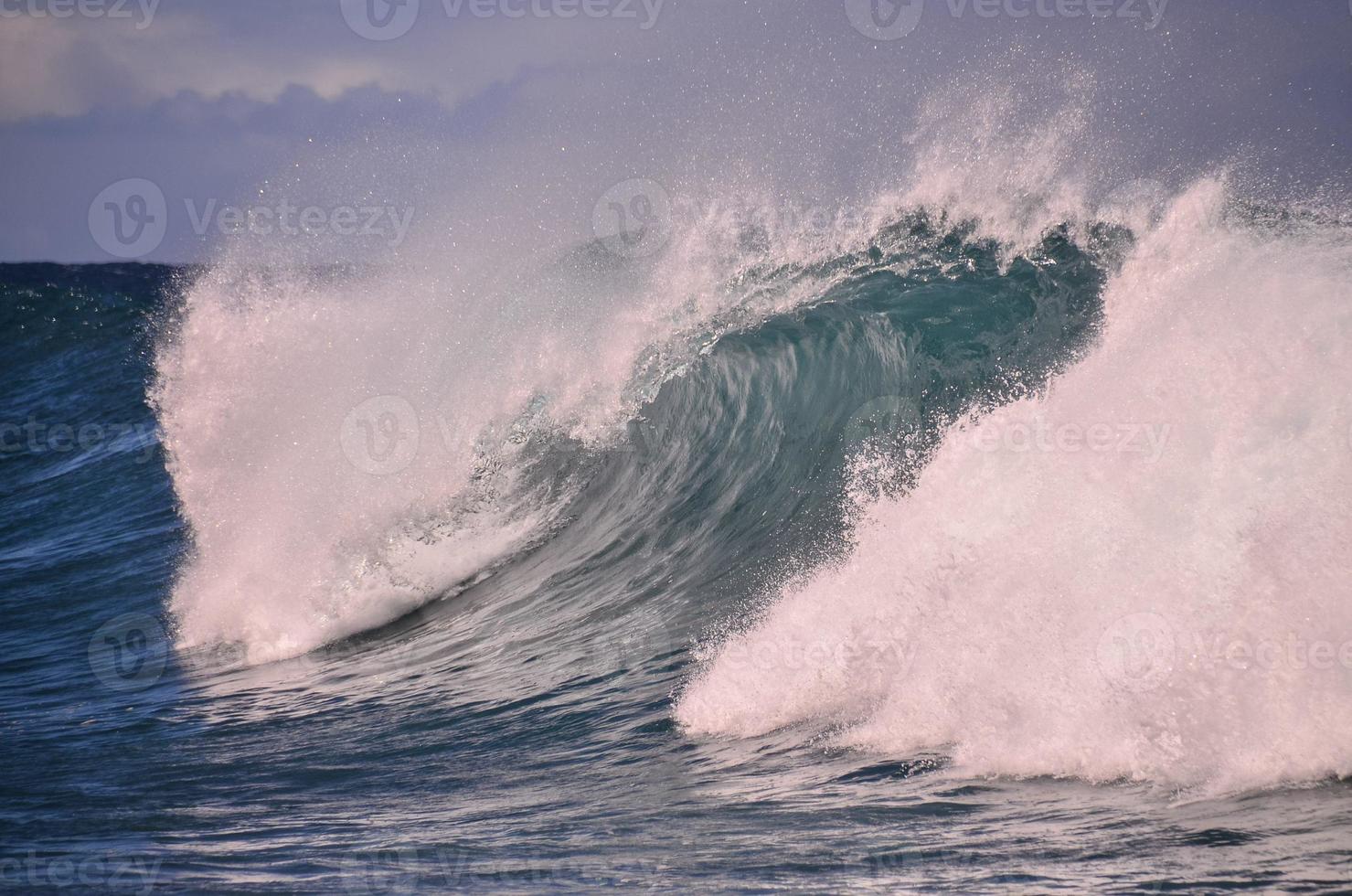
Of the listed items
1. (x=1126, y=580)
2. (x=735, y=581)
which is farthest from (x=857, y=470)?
(x=1126, y=580)

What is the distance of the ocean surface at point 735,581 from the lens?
14.3 ft

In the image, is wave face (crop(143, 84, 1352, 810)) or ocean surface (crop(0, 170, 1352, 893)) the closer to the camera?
ocean surface (crop(0, 170, 1352, 893))

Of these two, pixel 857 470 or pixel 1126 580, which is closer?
pixel 1126 580

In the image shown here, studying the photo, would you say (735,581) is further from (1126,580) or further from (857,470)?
(1126,580)

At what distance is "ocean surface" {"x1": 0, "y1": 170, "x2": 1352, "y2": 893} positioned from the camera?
435 cm

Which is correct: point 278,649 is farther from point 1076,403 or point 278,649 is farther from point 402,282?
point 1076,403

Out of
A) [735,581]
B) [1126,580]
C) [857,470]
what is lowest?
[1126,580]

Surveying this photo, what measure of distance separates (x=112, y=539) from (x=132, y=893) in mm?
10558

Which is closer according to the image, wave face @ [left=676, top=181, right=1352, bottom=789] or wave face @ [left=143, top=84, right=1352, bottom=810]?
wave face @ [left=676, top=181, right=1352, bottom=789]

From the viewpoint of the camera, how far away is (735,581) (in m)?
8.75

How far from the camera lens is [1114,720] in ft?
15.0

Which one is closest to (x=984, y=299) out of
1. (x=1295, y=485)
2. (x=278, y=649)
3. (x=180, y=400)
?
(x=1295, y=485)

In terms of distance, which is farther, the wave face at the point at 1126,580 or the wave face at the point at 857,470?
the wave face at the point at 857,470

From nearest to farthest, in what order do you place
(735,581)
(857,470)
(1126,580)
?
(1126,580)
(735,581)
(857,470)
